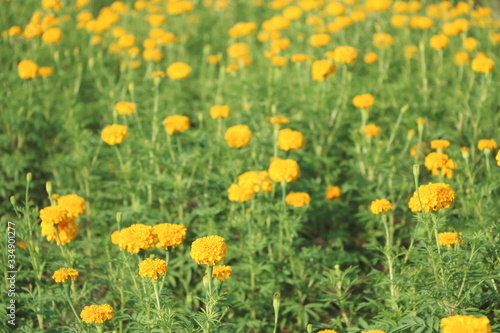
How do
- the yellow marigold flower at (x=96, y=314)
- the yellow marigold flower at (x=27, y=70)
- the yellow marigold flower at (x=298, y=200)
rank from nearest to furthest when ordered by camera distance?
the yellow marigold flower at (x=96, y=314), the yellow marigold flower at (x=298, y=200), the yellow marigold flower at (x=27, y=70)

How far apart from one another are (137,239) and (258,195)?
1.13m

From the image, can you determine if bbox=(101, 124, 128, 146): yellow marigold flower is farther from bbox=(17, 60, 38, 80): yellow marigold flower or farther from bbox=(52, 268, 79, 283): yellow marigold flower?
bbox=(17, 60, 38, 80): yellow marigold flower

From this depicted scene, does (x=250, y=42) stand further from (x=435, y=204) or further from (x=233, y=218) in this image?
(x=435, y=204)

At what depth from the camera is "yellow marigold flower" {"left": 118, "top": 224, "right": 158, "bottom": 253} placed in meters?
2.48

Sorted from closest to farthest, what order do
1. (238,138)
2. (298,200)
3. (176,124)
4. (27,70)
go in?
1. (298,200)
2. (238,138)
3. (176,124)
4. (27,70)

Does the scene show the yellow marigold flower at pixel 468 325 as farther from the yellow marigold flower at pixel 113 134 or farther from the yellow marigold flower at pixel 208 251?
the yellow marigold flower at pixel 113 134

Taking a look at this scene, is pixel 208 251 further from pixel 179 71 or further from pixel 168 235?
pixel 179 71

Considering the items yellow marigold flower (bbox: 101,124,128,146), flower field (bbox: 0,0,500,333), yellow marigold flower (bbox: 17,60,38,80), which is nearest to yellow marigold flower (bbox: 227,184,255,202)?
flower field (bbox: 0,0,500,333)

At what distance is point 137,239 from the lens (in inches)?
97.7

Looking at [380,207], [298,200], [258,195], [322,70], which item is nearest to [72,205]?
[258,195]

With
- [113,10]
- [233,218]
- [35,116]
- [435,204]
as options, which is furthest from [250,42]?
[435,204]

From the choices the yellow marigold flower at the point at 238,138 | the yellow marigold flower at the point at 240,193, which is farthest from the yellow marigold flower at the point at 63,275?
the yellow marigold flower at the point at 238,138

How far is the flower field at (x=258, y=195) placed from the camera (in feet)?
8.45

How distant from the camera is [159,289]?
97.2 inches
